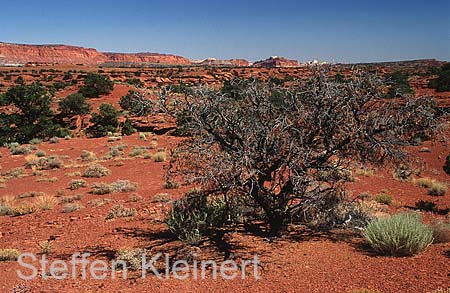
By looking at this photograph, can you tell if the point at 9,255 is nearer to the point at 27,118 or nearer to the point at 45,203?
the point at 45,203

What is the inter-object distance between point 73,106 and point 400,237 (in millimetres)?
34024

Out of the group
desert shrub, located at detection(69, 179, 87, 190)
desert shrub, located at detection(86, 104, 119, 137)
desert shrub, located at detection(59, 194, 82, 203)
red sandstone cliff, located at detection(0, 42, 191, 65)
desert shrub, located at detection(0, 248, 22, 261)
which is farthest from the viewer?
red sandstone cliff, located at detection(0, 42, 191, 65)

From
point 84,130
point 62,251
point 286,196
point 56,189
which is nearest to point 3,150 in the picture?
point 84,130

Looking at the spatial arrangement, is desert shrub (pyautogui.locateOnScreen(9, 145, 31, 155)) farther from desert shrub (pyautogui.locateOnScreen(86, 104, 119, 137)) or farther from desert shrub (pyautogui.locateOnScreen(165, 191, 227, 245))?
desert shrub (pyautogui.locateOnScreen(165, 191, 227, 245))

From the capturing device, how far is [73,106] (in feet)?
117

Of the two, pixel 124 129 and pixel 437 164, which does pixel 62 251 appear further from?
pixel 124 129

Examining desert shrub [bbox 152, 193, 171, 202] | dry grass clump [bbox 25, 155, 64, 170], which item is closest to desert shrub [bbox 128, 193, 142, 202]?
desert shrub [bbox 152, 193, 171, 202]

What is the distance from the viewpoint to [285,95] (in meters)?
7.09

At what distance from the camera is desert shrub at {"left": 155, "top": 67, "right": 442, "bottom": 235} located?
6.60 metres

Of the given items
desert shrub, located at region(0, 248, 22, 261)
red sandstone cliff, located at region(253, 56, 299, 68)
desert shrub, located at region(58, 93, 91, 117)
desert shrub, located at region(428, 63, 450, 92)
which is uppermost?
red sandstone cliff, located at region(253, 56, 299, 68)

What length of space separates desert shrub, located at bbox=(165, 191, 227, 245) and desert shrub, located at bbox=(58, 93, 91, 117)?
101 feet

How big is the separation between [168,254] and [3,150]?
22.5 meters

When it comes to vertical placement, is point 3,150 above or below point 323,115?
below

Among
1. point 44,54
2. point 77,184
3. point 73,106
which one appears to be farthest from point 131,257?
point 44,54
